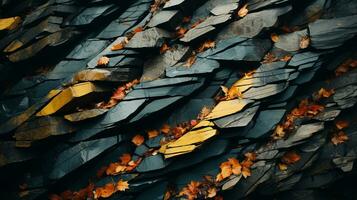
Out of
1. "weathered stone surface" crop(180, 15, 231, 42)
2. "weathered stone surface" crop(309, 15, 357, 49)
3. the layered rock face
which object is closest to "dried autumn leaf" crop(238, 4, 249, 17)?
the layered rock face

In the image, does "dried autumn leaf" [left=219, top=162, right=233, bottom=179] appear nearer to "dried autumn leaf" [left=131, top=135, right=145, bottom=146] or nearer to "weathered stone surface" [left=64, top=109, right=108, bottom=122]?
"dried autumn leaf" [left=131, top=135, right=145, bottom=146]

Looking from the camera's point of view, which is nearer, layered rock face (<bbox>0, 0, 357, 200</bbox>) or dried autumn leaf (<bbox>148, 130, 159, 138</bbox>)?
layered rock face (<bbox>0, 0, 357, 200</bbox>)

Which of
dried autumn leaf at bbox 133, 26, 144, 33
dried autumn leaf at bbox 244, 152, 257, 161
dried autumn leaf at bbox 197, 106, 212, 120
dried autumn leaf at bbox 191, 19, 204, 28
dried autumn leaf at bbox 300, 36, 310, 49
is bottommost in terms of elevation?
dried autumn leaf at bbox 244, 152, 257, 161

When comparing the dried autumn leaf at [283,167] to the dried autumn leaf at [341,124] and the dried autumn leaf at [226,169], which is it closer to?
the dried autumn leaf at [226,169]

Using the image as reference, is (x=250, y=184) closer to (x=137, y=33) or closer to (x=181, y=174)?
(x=181, y=174)

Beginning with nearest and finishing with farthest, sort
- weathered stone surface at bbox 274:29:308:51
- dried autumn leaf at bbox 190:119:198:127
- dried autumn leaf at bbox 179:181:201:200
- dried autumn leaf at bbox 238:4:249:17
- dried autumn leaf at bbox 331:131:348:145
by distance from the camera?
dried autumn leaf at bbox 179:181:201:200 < dried autumn leaf at bbox 331:131:348:145 < dried autumn leaf at bbox 190:119:198:127 < weathered stone surface at bbox 274:29:308:51 < dried autumn leaf at bbox 238:4:249:17

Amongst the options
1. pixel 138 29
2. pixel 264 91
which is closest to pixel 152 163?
pixel 264 91

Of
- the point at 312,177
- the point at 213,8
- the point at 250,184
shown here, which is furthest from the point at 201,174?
the point at 213,8
